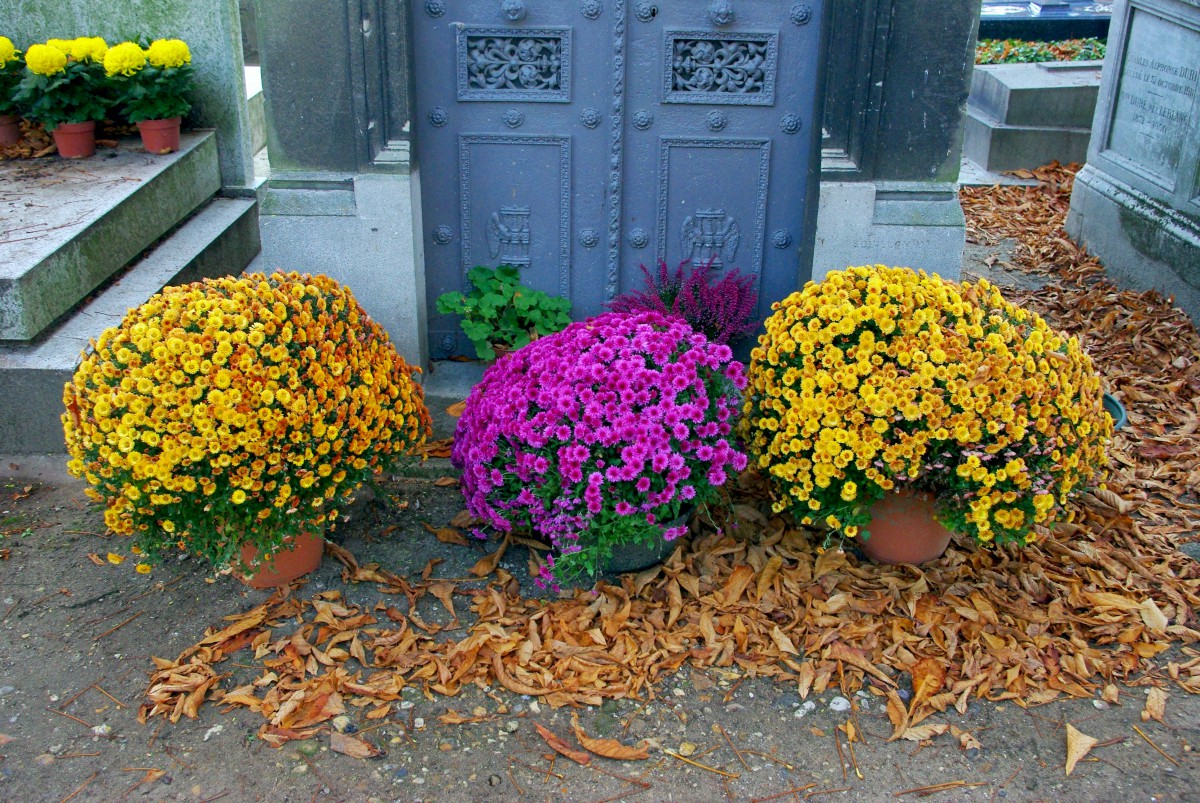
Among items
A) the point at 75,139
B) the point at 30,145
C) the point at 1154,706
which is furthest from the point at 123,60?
the point at 1154,706

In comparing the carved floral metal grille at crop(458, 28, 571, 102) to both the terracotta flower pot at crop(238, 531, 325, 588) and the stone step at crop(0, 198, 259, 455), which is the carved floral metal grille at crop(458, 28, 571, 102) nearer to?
the stone step at crop(0, 198, 259, 455)

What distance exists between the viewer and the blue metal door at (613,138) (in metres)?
4.54

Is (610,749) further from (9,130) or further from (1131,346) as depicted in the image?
(9,130)

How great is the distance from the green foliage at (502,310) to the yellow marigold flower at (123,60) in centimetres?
207

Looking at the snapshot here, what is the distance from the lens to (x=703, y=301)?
15.7ft

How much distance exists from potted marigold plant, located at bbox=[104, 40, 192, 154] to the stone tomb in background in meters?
5.48

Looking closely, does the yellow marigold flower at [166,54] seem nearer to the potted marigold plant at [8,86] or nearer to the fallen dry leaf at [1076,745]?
the potted marigold plant at [8,86]

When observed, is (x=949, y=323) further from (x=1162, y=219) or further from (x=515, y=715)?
(x=1162, y=219)

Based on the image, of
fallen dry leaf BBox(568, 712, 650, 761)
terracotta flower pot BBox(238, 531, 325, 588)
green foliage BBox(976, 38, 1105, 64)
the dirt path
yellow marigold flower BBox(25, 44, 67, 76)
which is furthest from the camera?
green foliage BBox(976, 38, 1105, 64)

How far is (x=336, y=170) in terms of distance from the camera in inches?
179

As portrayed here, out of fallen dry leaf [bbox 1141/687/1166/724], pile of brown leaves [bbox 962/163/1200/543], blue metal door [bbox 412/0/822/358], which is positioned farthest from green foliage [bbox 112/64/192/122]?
fallen dry leaf [bbox 1141/687/1166/724]

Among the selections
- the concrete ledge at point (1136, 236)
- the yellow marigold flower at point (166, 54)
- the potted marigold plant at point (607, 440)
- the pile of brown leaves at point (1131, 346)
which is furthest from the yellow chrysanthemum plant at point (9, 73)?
the concrete ledge at point (1136, 236)

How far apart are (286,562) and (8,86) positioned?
132 inches

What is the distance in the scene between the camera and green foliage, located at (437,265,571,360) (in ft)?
16.0
